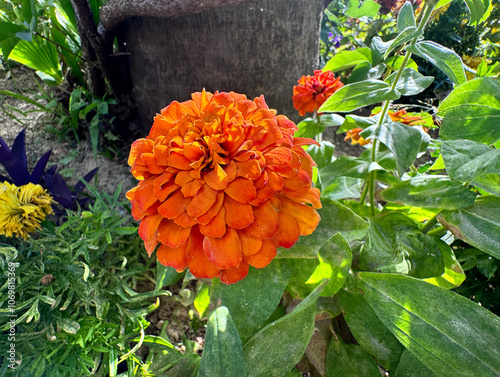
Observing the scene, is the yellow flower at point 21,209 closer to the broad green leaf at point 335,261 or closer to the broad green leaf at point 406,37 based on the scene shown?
the broad green leaf at point 335,261

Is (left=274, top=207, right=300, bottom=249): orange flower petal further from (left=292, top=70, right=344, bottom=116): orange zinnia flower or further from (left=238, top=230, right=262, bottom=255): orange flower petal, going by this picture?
(left=292, top=70, right=344, bottom=116): orange zinnia flower

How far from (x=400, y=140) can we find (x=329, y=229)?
224 millimetres

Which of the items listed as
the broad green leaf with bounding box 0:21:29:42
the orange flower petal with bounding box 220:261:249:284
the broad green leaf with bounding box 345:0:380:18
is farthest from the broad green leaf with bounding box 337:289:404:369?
the broad green leaf with bounding box 345:0:380:18

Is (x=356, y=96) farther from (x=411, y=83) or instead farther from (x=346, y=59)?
(x=346, y=59)

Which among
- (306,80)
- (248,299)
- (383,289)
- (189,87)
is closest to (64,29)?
(189,87)

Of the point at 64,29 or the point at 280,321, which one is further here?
the point at 64,29

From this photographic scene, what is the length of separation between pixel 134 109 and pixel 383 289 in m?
1.13

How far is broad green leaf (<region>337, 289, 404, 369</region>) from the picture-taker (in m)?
0.65

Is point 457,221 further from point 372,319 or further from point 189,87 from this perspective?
point 189,87

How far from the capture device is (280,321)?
0.56 meters

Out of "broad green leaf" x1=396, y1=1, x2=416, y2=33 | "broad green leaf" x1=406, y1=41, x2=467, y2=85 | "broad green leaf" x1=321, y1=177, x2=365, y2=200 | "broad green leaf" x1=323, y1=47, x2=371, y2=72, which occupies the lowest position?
"broad green leaf" x1=321, y1=177, x2=365, y2=200

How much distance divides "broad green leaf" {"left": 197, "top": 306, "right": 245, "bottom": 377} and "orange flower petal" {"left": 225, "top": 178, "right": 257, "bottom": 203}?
8.1 inches

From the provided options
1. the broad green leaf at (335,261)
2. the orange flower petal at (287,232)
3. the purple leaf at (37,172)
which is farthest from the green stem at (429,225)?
the purple leaf at (37,172)

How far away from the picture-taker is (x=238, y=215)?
0.49 m
